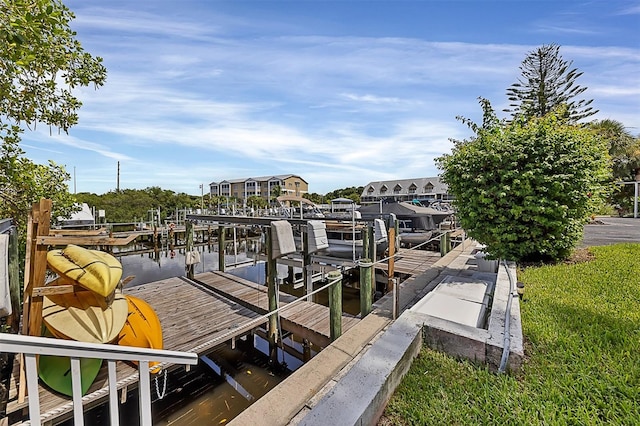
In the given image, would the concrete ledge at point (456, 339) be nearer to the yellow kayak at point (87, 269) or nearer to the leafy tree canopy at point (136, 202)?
the yellow kayak at point (87, 269)

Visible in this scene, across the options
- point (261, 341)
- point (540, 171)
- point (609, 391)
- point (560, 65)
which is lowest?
point (261, 341)

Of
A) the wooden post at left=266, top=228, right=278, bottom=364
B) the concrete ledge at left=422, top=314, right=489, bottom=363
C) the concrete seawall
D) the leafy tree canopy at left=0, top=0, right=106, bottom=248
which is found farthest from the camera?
the wooden post at left=266, top=228, right=278, bottom=364

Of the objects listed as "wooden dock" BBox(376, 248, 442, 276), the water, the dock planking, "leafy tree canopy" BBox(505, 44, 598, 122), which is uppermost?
"leafy tree canopy" BBox(505, 44, 598, 122)

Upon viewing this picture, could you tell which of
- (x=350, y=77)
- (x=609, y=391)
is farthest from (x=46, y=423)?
(x=350, y=77)

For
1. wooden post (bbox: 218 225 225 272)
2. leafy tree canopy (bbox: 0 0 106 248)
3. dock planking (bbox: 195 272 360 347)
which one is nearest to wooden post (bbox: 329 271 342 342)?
dock planking (bbox: 195 272 360 347)

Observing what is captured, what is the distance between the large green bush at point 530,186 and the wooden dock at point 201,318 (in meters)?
3.45

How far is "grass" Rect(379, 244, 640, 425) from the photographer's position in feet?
6.30

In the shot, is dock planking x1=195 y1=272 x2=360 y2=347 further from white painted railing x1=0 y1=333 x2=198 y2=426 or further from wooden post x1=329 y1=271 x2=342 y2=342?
white painted railing x1=0 y1=333 x2=198 y2=426

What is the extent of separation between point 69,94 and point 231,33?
436cm

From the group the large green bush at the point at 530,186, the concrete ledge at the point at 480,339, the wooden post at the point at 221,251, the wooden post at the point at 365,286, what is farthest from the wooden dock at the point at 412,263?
the wooden post at the point at 221,251

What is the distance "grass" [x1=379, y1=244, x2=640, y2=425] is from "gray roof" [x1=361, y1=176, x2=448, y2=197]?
46.3 meters

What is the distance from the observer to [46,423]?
3.25 metres

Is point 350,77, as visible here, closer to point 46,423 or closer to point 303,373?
point 303,373

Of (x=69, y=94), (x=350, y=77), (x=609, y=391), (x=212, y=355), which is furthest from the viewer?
(x=350, y=77)
